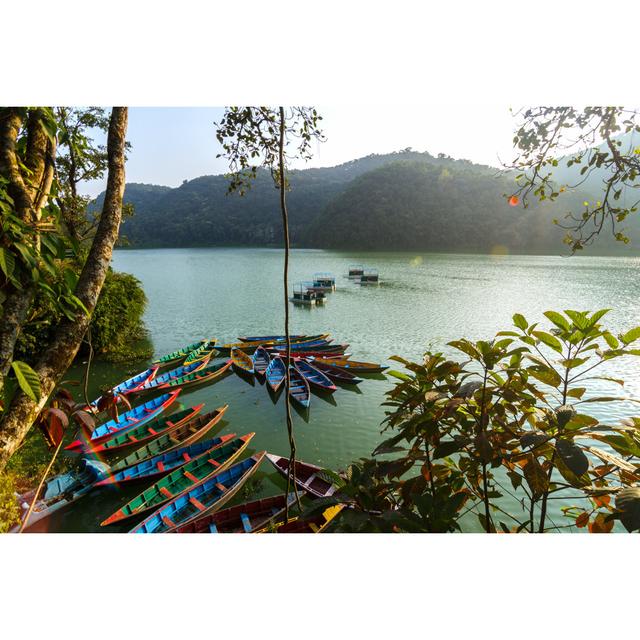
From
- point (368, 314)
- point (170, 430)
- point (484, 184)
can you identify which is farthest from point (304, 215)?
point (170, 430)

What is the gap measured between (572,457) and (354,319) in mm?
22548

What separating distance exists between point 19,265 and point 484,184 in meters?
Result: 93.0

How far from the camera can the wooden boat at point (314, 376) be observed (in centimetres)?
1184

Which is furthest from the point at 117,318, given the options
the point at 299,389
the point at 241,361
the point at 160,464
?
the point at 160,464

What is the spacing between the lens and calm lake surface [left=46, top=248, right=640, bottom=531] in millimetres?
8945

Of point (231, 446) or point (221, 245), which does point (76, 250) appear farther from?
point (221, 245)

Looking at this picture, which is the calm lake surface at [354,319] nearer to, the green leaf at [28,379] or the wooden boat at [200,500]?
the wooden boat at [200,500]

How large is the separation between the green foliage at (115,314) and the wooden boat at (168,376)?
2.77 metres

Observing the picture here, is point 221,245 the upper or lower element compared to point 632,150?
upper

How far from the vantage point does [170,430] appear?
862 cm

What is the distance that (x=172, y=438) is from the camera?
334 inches

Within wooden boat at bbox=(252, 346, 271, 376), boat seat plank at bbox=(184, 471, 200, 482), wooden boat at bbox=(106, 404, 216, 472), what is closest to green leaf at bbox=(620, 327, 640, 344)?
boat seat plank at bbox=(184, 471, 200, 482)

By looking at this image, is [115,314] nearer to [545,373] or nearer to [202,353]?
[202,353]

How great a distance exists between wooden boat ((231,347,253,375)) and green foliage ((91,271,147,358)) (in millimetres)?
4566
